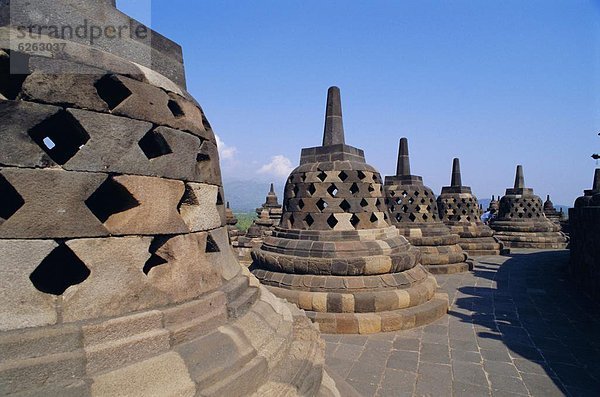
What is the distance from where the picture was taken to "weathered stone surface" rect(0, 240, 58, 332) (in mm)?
1457

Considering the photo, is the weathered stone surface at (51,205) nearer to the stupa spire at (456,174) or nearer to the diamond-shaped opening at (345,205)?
the diamond-shaped opening at (345,205)

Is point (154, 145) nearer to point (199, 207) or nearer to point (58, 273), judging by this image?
point (199, 207)

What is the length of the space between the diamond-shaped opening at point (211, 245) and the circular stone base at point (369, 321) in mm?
3410

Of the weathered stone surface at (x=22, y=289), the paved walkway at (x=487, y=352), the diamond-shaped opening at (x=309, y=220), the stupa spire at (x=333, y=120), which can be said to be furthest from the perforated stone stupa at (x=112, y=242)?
the stupa spire at (x=333, y=120)

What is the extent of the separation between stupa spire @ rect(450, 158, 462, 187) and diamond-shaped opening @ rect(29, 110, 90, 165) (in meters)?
15.2

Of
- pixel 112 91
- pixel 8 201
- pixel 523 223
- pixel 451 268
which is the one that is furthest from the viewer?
pixel 523 223

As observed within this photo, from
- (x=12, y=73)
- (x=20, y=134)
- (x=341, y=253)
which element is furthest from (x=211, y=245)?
(x=341, y=253)

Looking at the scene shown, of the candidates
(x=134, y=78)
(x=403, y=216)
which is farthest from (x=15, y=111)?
(x=403, y=216)

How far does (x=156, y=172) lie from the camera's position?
1904 millimetres

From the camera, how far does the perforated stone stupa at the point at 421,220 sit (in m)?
9.85

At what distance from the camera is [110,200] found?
190 cm

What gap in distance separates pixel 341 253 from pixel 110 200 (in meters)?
4.52

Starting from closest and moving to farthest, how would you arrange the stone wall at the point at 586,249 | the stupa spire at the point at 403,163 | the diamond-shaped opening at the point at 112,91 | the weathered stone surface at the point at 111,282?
the weathered stone surface at the point at 111,282 < the diamond-shaped opening at the point at 112,91 < the stone wall at the point at 586,249 < the stupa spire at the point at 403,163

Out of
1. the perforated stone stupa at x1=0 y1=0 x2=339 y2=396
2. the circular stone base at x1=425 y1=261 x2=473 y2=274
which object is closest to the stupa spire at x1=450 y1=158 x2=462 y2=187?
the circular stone base at x1=425 y1=261 x2=473 y2=274
